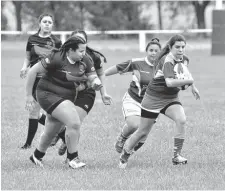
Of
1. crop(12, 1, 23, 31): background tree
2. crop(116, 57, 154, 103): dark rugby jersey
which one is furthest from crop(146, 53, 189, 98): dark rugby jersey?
crop(12, 1, 23, 31): background tree

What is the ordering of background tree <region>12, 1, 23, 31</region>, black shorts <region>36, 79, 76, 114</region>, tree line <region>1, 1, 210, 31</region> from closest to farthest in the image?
black shorts <region>36, 79, 76, 114</region>, background tree <region>12, 1, 23, 31</region>, tree line <region>1, 1, 210, 31</region>

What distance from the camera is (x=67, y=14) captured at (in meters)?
44.0

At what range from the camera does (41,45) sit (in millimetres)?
9500

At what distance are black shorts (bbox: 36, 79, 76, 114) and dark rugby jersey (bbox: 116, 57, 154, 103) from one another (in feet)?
3.42

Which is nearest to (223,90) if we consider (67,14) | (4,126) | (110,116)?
(110,116)

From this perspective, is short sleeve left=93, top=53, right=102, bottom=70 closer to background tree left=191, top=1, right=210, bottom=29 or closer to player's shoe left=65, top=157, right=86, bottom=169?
player's shoe left=65, top=157, right=86, bottom=169

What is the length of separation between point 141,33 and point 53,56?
93.2 feet

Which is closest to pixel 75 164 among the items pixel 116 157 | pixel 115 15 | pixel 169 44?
pixel 116 157

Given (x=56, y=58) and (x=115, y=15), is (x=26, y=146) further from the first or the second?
(x=115, y=15)

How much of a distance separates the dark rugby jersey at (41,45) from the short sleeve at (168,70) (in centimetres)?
209

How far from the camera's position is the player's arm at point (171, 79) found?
25.2ft

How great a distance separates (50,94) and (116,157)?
146 centimetres

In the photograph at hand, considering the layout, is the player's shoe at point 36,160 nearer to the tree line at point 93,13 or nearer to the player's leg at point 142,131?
the player's leg at point 142,131

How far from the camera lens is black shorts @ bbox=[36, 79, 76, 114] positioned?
7766mm
